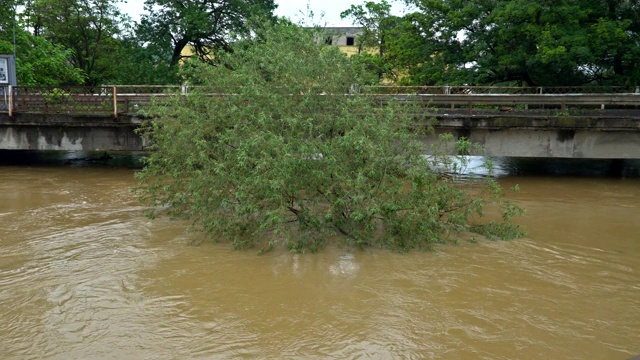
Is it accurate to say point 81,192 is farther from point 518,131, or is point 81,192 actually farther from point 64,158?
point 518,131

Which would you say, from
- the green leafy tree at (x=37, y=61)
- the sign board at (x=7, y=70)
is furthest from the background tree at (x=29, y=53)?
the sign board at (x=7, y=70)

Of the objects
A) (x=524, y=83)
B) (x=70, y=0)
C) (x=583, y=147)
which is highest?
(x=70, y=0)

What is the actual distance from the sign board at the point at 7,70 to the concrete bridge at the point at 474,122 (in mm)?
437

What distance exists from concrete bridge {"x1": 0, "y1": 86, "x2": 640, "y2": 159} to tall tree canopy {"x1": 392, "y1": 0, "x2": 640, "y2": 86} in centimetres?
304

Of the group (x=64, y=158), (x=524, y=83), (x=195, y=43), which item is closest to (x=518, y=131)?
(x=524, y=83)

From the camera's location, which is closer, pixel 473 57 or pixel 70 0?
pixel 473 57

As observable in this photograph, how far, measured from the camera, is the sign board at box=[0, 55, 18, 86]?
63.0 feet

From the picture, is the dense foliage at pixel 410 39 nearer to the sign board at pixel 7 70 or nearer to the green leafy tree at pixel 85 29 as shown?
the green leafy tree at pixel 85 29

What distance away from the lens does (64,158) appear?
77.1ft

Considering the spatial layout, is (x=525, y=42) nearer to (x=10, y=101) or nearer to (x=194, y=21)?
(x=194, y=21)

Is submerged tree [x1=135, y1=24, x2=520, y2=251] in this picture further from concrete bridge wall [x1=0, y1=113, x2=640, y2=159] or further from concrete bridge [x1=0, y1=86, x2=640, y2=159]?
concrete bridge wall [x1=0, y1=113, x2=640, y2=159]

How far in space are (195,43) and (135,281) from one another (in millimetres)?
25767

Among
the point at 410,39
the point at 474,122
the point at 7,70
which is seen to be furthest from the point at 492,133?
the point at 7,70

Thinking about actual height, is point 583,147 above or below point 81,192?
above
